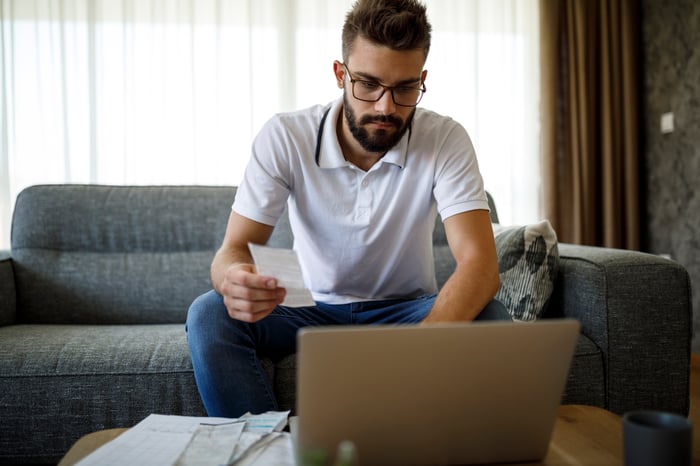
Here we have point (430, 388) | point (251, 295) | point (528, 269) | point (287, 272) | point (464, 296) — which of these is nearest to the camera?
point (430, 388)

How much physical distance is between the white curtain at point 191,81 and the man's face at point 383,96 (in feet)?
5.92

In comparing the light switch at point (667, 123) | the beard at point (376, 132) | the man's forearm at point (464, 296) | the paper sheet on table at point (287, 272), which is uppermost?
the light switch at point (667, 123)

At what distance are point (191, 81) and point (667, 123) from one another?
243 centimetres

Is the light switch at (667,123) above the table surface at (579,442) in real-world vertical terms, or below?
above

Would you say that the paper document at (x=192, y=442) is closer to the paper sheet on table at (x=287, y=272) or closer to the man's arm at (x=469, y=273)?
the paper sheet on table at (x=287, y=272)

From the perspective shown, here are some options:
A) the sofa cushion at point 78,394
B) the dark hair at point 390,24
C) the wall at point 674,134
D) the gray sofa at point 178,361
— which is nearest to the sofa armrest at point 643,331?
the gray sofa at point 178,361

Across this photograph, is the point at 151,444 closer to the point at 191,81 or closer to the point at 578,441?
the point at 578,441

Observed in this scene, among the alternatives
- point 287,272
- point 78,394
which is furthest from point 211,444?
point 78,394

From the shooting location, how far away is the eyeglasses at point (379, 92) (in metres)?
1.45

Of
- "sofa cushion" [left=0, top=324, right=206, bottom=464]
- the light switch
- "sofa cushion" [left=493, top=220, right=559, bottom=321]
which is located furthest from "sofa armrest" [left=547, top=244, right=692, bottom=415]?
the light switch

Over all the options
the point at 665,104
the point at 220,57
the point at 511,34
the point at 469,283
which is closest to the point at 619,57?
the point at 665,104

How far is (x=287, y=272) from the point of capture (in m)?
0.94

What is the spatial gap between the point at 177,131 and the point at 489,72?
170 cm

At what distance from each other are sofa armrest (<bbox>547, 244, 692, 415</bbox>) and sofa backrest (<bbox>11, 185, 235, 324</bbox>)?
1.23 metres
